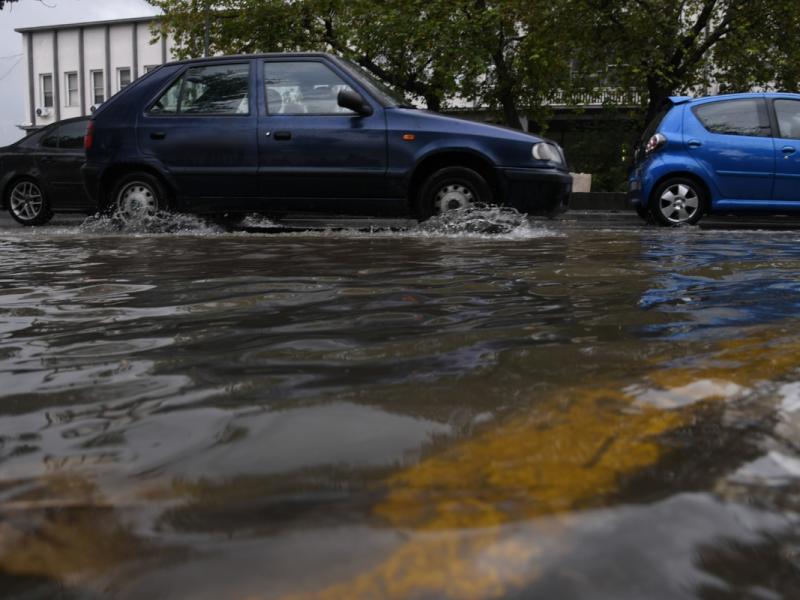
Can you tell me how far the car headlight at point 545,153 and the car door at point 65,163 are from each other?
6199 millimetres

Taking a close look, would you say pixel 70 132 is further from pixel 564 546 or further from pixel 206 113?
pixel 564 546

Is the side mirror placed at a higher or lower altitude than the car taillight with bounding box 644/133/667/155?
higher

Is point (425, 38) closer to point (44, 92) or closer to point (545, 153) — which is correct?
point (545, 153)

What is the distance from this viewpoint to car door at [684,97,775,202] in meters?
8.86

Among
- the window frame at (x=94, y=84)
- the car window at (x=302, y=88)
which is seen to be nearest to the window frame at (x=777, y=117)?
the car window at (x=302, y=88)

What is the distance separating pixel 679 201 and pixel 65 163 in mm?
7618

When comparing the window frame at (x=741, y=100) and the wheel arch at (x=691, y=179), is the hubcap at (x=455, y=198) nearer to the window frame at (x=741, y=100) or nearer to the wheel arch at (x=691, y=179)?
the wheel arch at (x=691, y=179)

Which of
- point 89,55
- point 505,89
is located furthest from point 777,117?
point 89,55

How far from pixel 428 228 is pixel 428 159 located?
2.00 feet

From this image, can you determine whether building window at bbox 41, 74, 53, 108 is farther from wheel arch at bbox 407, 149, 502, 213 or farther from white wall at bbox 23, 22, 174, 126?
wheel arch at bbox 407, 149, 502, 213

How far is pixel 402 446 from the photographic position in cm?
153

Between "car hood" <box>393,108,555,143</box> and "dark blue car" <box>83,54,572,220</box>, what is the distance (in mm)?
10

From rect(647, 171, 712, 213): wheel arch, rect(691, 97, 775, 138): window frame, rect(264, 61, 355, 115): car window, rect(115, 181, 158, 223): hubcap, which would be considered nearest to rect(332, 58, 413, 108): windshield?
rect(264, 61, 355, 115): car window

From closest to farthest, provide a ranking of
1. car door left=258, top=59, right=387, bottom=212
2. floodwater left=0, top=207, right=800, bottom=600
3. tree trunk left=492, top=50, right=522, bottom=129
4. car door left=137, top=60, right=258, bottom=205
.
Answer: floodwater left=0, top=207, right=800, bottom=600
car door left=258, top=59, right=387, bottom=212
car door left=137, top=60, right=258, bottom=205
tree trunk left=492, top=50, right=522, bottom=129
